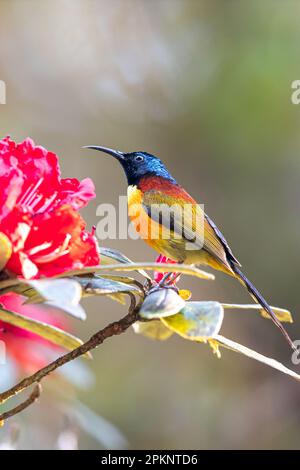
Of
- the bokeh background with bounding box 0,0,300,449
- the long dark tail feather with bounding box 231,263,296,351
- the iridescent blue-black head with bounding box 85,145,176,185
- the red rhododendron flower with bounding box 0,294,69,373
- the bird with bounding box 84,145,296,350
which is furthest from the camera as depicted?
the bokeh background with bounding box 0,0,300,449

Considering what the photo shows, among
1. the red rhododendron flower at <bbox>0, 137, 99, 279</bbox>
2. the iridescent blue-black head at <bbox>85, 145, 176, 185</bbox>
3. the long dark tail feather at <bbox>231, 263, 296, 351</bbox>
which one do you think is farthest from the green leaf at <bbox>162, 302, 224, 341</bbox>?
the iridescent blue-black head at <bbox>85, 145, 176, 185</bbox>

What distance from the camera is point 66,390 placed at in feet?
7.28

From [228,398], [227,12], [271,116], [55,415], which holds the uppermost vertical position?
[227,12]

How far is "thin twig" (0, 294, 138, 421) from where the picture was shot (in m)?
1.13

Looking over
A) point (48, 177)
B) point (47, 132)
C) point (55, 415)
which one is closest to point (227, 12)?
point (47, 132)

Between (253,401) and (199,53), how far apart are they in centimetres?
209

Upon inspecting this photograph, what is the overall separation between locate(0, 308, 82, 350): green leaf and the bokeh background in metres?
2.08

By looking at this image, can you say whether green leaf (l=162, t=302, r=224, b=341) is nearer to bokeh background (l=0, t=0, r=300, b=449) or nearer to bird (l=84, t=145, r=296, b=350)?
bird (l=84, t=145, r=296, b=350)

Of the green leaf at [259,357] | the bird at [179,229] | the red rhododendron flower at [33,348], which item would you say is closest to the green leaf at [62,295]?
Result: the green leaf at [259,357]

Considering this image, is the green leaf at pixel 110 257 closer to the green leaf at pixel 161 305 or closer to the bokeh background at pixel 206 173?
the green leaf at pixel 161 305

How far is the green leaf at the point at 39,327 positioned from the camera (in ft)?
3.58

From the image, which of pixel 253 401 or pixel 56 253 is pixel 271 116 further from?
pixel 56 253

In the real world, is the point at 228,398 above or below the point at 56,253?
above
